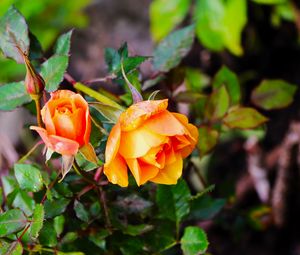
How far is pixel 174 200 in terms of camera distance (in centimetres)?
77

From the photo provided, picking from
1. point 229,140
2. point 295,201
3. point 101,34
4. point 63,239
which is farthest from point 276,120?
point 63,239

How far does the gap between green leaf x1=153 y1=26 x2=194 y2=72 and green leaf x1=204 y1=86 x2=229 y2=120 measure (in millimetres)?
88

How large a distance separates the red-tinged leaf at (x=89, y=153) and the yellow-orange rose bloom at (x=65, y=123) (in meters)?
0.02

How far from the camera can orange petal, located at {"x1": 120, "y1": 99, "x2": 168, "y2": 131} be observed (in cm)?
58

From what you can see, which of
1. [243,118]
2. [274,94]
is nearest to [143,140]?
[243,118]

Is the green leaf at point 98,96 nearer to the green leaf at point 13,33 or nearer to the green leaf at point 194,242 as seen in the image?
the green leaf at point 13,33

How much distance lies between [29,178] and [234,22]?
3.22 feet

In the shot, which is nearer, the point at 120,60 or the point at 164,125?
the point at 164,125

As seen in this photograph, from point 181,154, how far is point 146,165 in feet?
0.17

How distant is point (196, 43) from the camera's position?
6.57 ft

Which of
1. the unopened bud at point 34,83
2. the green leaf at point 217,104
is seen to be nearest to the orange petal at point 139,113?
the unopened bud at point 34,83

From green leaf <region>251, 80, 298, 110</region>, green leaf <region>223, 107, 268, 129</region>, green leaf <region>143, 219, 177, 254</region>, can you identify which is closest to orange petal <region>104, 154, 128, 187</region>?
green leaf <region>143, 219, 177, 254</region>

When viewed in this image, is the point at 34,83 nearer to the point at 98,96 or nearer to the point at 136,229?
the point at 98,96

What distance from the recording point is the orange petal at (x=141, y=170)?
592 millimetres
